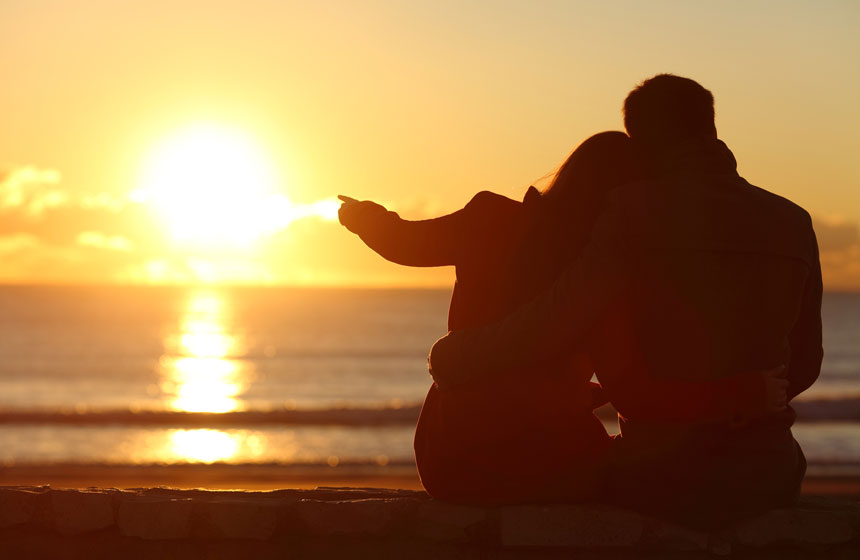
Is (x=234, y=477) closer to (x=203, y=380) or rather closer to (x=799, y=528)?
(x=799, y=528)

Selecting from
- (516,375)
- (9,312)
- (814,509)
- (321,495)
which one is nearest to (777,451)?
(814,509)

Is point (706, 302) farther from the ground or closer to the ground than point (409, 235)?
closer to the ground

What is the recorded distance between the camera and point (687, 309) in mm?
3195

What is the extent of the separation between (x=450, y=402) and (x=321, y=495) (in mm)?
1086

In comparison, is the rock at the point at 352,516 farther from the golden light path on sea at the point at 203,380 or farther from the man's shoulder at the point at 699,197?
the golden light path on sea at the point at 203,380

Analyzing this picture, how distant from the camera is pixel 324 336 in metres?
70.4

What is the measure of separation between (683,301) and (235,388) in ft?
132

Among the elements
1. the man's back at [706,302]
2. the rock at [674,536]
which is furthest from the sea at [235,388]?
the man's back at [706,302]

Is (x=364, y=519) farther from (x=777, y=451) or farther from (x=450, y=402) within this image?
(x=777, y=451)

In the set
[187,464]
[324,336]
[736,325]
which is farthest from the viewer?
[324,336]

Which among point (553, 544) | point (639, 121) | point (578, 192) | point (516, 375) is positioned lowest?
point (553, 544)

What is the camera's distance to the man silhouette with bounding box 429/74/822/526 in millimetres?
3170

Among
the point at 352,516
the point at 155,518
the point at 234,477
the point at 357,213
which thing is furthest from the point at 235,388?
the point at 357,213

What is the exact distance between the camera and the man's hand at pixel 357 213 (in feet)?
11.5
